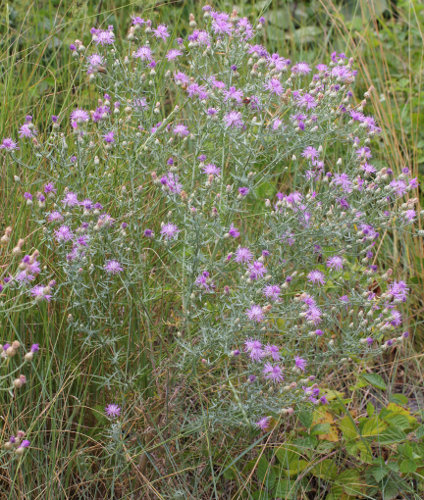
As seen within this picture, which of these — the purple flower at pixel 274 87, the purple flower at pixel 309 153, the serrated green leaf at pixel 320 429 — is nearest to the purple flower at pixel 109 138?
the purple flower at pixel 274 87

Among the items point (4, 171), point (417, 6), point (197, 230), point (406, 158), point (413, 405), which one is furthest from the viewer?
point (417, 6)

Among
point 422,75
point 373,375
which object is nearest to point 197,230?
point 373,375

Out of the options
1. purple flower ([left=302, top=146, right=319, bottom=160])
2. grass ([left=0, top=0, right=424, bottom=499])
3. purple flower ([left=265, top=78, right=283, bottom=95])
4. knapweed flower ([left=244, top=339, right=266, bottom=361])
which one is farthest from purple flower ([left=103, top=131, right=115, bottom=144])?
knapweed flower ([left=244, top=339, right=266, bottom=361])

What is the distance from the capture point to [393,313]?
2.12 meters

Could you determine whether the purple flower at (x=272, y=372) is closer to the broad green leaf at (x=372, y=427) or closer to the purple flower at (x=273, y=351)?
the purple flower at (x=273, y=351)

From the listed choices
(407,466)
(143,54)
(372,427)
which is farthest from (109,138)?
(407,466)

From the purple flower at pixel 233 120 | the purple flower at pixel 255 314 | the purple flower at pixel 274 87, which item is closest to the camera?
the purple flower at pixel 255 314

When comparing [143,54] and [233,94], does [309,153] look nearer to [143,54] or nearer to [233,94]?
[233,94]

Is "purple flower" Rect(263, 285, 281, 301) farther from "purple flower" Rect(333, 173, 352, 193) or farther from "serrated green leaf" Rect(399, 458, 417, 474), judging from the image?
"serrated green leaf" Rect(399, 458, 417, 474)

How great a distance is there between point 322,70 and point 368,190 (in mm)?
513

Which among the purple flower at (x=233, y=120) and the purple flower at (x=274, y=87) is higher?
the purple flower at (x=274, y=87)

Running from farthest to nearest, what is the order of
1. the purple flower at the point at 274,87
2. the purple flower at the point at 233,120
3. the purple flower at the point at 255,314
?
the purple flower at the point at 274,87
the purple flower at the point at 233,120
the purple flower at the point at 255,314

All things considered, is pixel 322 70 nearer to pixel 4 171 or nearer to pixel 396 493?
pixel 4 171

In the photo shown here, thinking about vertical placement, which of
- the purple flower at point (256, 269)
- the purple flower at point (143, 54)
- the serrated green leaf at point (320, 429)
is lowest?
the serrated green leaf at point (320, 429)
